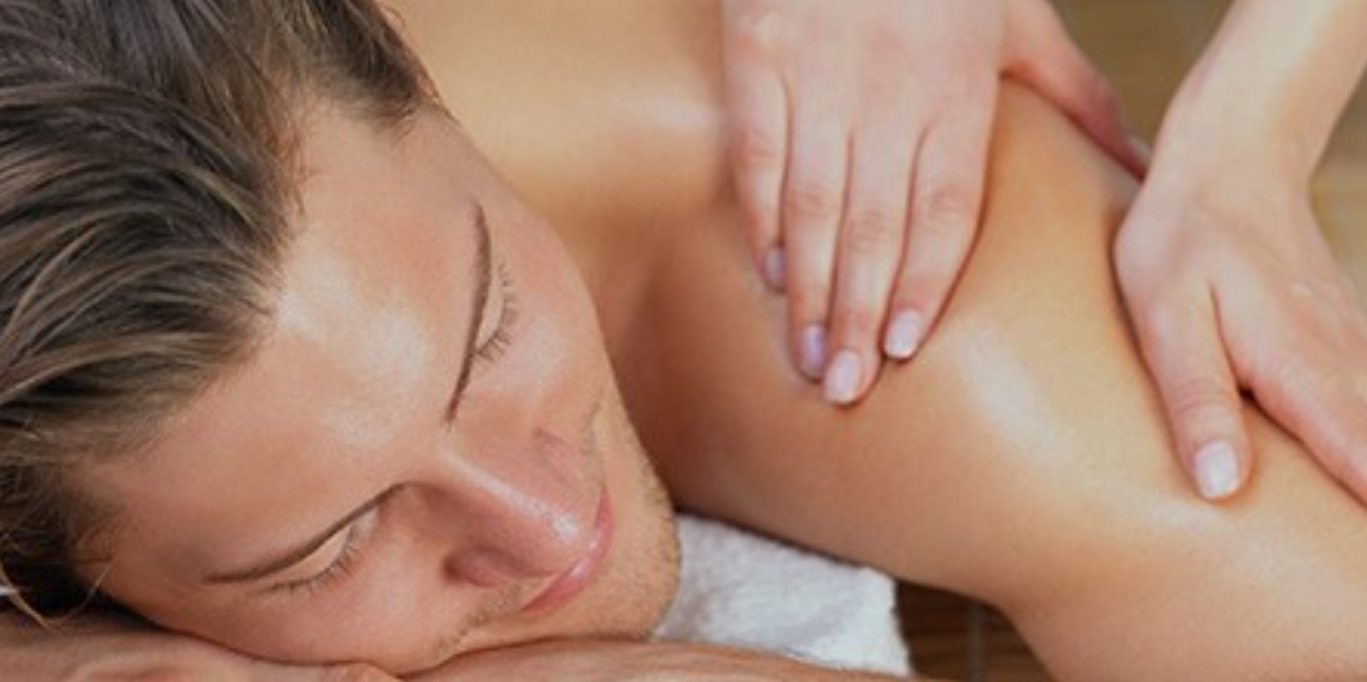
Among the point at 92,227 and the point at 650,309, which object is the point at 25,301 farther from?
the point at 650,309

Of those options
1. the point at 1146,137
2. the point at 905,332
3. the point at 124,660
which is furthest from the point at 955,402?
the point at 1146,137

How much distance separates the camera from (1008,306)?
1395 millimetres

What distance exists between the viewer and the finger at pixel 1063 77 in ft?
4.98

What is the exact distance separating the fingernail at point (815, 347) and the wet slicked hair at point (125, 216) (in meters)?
0.37

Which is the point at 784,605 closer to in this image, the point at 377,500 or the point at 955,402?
the point at 955,402

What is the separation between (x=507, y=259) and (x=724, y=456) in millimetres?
299

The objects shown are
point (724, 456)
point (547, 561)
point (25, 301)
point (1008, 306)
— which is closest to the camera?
point (25, 301)

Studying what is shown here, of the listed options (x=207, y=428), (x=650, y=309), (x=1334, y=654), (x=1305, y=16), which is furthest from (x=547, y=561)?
(x=1305, y=16)

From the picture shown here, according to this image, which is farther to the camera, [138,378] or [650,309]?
[650,309]

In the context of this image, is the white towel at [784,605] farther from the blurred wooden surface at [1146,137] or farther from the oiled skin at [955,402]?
the blurred wooden surface at [1146,137]

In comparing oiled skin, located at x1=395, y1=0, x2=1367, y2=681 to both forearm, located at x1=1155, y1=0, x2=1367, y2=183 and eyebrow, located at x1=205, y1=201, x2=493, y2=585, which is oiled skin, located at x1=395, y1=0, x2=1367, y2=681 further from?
eyebrow, located at x1=205, y1=201, x2=493, y2=585

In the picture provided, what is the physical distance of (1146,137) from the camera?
78.3 inches

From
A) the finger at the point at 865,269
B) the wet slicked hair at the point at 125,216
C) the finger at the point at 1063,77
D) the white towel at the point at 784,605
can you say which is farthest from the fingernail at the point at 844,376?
the wet slicked hair at the point at 125,216

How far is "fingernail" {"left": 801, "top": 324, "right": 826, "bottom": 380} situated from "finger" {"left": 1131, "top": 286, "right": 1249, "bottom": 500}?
0.60 feet
